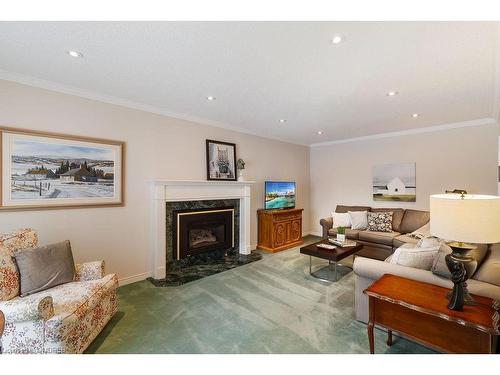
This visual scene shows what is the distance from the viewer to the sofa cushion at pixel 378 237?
156 inches

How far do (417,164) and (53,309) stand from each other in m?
5.80

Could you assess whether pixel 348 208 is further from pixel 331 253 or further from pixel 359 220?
pixel 331 253

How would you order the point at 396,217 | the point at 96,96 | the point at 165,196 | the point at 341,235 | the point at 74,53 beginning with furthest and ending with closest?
the point at 396,217
the point at 341,235
the point at 165,196
the point at 96,96
the point at 74,53

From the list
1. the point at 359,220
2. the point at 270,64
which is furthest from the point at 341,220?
the point at 270,64

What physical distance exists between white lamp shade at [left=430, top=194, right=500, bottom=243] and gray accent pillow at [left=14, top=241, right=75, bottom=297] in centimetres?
305

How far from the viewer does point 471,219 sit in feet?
4.34

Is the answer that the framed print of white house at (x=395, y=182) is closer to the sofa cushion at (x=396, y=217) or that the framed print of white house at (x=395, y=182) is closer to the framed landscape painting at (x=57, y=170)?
the sofa cushion at (x=396, y=217)

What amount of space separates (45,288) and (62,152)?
1.51 m

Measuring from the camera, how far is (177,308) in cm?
249

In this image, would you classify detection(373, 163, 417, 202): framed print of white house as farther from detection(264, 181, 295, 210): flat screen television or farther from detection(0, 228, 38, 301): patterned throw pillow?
detection(0, 228, 38, 301): patterned throw pillow

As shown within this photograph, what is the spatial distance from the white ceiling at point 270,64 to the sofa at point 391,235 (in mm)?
1944

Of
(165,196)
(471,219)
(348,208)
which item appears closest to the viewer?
(471,219)

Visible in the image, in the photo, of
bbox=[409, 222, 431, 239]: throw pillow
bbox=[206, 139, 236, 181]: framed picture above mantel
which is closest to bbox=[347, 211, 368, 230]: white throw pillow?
bbox=[409, 222, 431, 239]: throw pillow

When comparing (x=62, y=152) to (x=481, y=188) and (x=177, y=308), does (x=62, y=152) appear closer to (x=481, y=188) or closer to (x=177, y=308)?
(x=177, y=308)
